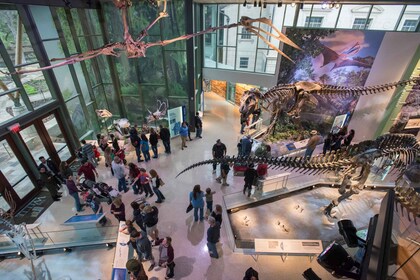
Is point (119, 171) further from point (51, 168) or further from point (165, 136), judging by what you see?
point (165, 136)

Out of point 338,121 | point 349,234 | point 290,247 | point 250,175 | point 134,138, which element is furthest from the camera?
Result: point 338,121

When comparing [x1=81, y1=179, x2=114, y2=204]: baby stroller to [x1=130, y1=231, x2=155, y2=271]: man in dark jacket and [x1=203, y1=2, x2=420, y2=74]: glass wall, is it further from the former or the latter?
[x1=203, y1=2, x2=420, y2=74]: glass wall

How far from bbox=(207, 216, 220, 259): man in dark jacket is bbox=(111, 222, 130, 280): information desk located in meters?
1.89

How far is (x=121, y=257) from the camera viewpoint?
4.72m

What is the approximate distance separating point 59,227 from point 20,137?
11.9 ft

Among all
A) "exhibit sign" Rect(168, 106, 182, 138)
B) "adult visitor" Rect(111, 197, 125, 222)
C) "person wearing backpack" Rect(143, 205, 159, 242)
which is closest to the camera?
"person wearing backpack" Rect(143, 205, 159, 242)

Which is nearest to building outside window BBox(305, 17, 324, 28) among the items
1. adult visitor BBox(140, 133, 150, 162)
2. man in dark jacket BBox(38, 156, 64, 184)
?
adult visitor BBox(140, 133, 150, 162)

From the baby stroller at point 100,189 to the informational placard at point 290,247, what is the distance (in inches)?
186

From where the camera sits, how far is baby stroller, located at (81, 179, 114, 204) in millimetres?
6727

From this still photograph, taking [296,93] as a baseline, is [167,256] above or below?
below

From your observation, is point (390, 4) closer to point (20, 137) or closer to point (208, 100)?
point (208, 100)

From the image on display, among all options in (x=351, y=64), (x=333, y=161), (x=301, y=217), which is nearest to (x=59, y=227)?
(x=301, y=217)

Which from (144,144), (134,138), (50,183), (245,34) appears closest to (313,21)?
(245,34)

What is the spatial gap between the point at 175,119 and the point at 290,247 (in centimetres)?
761
